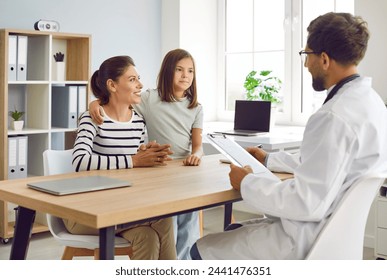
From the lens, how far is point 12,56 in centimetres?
371

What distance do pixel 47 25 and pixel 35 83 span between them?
1.30 feet

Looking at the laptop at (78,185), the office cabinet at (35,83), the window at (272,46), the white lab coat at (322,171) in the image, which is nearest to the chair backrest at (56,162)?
the laptop at (78,185)

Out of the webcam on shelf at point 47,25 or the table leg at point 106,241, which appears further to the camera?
the webcam on shelf at point 47,25

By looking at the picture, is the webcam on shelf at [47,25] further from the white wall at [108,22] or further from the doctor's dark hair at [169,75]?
the doctor's dark hair at [169,75]

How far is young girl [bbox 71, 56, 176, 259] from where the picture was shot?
2.22 metres

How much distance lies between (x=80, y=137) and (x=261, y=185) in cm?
92

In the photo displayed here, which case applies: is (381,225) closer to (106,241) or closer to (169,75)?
(169,75)

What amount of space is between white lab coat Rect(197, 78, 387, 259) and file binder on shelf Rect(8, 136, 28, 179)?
238 cm

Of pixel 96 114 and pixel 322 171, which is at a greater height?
pixel 96 114

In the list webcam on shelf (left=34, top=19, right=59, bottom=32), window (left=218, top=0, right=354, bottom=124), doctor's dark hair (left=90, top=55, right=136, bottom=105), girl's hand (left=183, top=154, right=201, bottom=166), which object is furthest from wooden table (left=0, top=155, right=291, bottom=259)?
window (left=218, top=0, right=354, bottom=124)

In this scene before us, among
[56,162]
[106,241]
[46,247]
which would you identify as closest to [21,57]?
[46,247]

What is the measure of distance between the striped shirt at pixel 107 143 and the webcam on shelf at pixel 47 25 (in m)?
1.56

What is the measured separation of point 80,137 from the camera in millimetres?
2357

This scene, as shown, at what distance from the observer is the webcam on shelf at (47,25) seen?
3.85 metres
